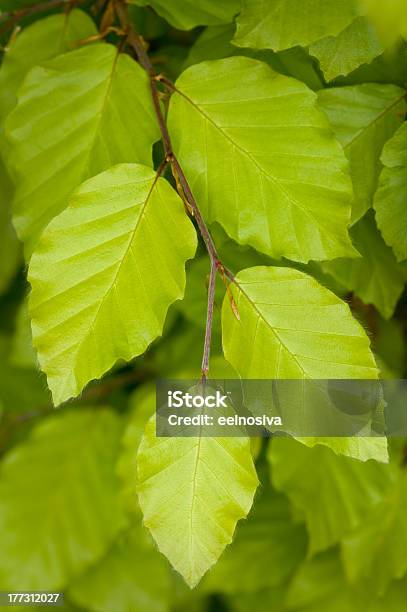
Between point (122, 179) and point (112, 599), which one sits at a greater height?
point (122, 179)

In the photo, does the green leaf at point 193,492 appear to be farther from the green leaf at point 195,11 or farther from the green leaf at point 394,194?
the green leaf at point 195,11

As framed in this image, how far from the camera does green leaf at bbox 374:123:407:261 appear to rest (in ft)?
1.82

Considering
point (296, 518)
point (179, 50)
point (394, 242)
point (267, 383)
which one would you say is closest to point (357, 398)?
point (267, 383)

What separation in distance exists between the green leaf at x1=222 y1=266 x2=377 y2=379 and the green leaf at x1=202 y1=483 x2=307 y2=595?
0.49 metres

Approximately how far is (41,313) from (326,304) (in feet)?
0.67

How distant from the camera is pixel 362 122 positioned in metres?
0.60

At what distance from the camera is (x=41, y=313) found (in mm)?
487

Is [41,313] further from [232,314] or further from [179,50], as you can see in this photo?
[179,50]

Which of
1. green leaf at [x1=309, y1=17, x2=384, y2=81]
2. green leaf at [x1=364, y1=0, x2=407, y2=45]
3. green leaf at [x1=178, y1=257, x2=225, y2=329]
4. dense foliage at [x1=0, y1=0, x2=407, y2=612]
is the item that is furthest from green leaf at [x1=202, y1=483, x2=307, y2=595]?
green leaf at [x1=364, y1=0, x2=407, y2=45]

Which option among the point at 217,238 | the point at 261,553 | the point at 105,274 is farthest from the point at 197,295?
the point at 261,553

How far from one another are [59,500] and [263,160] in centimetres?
61

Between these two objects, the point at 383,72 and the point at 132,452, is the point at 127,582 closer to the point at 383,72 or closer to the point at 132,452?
the point at 132,452

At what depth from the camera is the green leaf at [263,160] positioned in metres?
0.52

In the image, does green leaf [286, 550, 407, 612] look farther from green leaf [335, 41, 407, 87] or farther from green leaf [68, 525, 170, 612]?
green leaf [335, 41, 407, 87]
